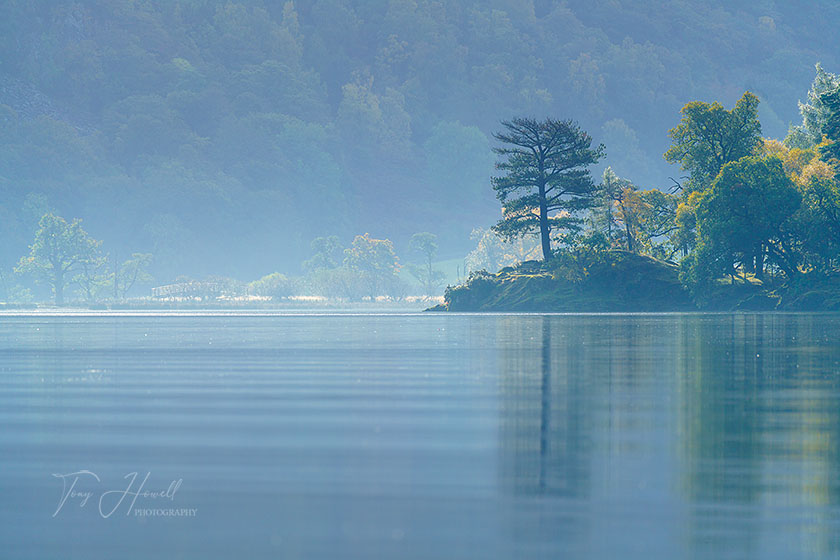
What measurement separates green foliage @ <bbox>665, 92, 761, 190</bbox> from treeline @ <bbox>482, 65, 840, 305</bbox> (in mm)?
106

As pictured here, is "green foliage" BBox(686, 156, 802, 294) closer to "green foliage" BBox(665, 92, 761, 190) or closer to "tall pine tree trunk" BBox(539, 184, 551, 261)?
"green foliage" BBox(665, 92, 761, 190)

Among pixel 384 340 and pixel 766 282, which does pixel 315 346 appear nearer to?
pixel 384 340

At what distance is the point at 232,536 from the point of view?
30.2 ft

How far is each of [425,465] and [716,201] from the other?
88797 mm

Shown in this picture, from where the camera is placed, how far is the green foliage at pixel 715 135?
11269cm

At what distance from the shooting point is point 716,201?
96812mm

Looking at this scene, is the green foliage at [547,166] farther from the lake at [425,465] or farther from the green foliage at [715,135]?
the lake at [425,465]

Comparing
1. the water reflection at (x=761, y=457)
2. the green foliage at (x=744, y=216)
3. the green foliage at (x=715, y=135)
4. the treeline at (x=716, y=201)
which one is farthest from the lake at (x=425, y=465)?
the green foliage at (x=715, y=135)

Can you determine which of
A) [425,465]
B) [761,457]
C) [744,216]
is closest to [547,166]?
[744,216]

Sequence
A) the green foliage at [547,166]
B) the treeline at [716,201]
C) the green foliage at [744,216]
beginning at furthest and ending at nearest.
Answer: the green foliage at [547,166] < the treeline at [716,201] < the green foliage at [744,216]

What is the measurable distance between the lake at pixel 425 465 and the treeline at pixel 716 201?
2879 inches

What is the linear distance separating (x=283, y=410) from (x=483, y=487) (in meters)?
7.89

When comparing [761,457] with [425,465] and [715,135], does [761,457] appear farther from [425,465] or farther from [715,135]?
[715,135]

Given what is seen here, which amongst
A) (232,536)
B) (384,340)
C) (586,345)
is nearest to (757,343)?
(586,345)
